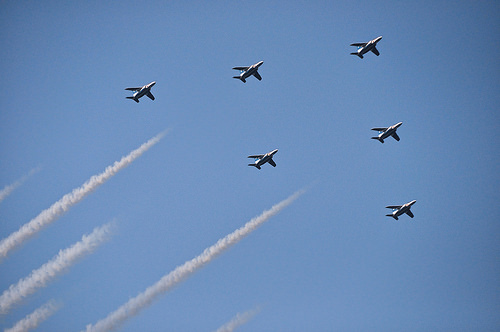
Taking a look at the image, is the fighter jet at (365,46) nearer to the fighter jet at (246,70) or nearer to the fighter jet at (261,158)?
the fighter jet at (246,70)

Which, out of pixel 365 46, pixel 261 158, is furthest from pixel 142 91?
→ pixel 365 46

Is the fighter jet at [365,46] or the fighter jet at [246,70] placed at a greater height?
the fighter jet at [246,70]

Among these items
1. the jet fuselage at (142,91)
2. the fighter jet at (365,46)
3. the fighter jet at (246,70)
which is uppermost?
the jet fuselage at (142,91)

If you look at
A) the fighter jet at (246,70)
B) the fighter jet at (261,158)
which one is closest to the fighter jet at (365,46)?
the fighter jet at (246,70)

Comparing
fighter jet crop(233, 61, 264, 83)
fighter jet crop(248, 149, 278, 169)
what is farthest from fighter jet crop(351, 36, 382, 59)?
fighter jet crop(248, 149, 278, 169)

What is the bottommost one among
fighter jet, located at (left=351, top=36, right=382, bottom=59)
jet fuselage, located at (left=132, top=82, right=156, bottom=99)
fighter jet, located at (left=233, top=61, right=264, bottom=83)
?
fighter jet, located at (left=351, top=36, right=382, bottom=59)

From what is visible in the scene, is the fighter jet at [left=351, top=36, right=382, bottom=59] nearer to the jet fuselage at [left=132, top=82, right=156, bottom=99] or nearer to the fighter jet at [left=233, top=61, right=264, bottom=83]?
the fighter jet at [left=233, top=61, right=264, bottom=83]

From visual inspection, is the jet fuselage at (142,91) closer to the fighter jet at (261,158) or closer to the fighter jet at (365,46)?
the fighter jet at (261,158)

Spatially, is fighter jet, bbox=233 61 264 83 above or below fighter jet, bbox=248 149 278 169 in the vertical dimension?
above

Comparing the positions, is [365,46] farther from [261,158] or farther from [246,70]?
[261,158]

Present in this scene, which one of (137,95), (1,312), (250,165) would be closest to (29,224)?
(1,312)

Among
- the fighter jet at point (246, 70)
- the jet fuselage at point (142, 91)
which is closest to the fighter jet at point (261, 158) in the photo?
the fighter jet at point (246, 70)

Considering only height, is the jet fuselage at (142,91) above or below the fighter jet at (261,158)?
above

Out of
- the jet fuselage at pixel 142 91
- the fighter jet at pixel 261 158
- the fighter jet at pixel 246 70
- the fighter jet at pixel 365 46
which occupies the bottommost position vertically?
the fighter jet at pixel 261 158
